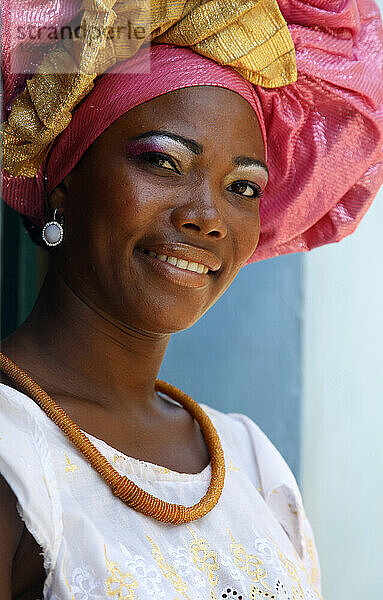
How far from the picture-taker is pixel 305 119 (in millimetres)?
2150

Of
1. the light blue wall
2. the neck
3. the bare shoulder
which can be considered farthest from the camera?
the light blue wall

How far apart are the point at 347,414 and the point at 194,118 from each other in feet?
4.61

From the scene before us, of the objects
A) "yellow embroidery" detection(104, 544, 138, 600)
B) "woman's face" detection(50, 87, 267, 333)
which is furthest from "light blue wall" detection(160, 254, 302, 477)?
"yellow embroidery" detection(104, 544, 138, 600)

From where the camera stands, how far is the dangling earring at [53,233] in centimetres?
178

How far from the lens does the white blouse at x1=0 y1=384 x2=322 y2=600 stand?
141 cm

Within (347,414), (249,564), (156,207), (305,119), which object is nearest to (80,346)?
(156,207)

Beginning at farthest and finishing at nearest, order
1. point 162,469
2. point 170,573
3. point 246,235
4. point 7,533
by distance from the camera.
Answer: point 246,235, point 162,469, point 170,573, point 7,533

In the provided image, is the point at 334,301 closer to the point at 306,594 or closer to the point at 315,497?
the point at 315,497

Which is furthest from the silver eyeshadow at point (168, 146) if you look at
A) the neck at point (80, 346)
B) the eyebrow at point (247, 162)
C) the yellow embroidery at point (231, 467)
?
the yellow embroidery at point (231, 467)

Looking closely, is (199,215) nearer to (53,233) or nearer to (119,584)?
(53,233)

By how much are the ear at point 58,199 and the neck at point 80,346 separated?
133 millimetres

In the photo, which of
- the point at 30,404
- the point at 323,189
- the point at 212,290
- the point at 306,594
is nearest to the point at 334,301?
the point at 323,189

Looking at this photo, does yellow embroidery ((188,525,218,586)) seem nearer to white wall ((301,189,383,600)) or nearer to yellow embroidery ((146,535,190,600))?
yellow embroidery ((146,535,190,600))

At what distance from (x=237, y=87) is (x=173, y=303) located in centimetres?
51
